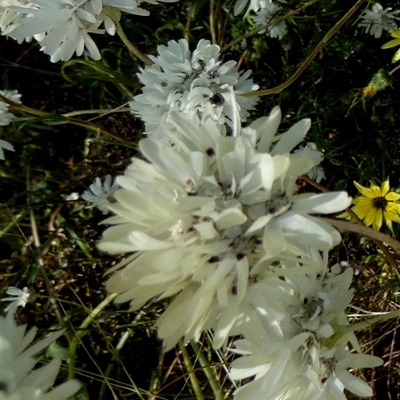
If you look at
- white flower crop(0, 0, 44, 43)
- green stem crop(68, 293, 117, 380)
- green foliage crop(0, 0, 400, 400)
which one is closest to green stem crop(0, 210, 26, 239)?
green foliage crop(0, 0, 400, 400)

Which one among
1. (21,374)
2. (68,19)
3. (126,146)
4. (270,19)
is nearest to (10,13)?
(68,19)

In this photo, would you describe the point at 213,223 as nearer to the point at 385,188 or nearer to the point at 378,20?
the point at 385,188

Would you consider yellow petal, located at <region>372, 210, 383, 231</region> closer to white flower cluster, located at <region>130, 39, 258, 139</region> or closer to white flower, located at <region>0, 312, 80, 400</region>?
white flower cluster, located at <region>130, 39, 258, 139</region>

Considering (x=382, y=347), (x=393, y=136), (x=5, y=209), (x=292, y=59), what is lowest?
(x=382, y=347)

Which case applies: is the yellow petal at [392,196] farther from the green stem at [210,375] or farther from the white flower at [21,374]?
the white flower at [21,374]

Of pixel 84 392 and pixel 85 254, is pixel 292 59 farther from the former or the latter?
pixel 84 392

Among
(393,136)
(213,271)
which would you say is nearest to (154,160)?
(213,271)

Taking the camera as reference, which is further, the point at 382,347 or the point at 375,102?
the point at 382,347
